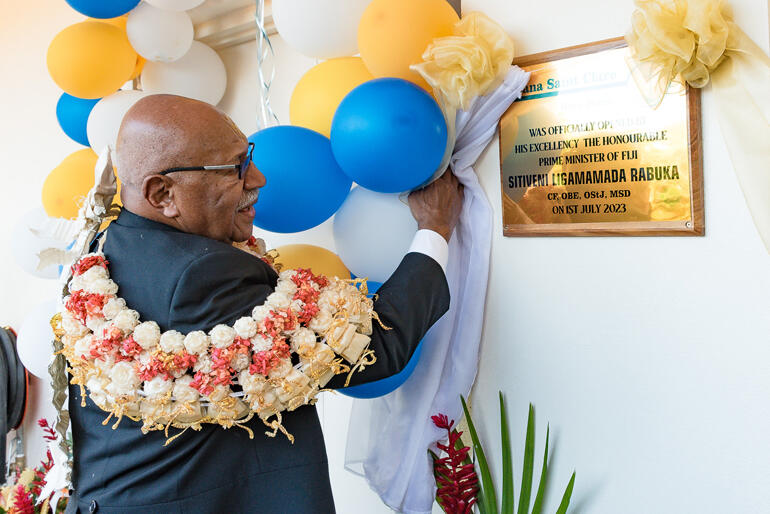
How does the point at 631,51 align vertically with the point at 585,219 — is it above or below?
above

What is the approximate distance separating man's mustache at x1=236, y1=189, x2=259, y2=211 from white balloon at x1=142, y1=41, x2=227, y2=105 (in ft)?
3.37

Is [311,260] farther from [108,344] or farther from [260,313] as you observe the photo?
[108,344]

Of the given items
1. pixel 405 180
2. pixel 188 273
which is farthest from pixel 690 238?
pixel 188 273

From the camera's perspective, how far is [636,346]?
1595 mm

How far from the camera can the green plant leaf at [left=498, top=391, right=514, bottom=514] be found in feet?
5.89

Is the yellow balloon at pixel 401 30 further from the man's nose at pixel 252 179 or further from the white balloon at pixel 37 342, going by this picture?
the white balloon at pixel 37 342

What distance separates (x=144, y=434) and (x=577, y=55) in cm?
129

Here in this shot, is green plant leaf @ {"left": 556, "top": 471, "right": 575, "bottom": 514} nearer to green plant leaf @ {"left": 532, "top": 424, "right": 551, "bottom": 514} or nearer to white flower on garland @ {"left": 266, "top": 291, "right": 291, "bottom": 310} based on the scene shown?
green plant leaf @ {"left": 532, "top": 424, "right": 551, "bottom": 514}

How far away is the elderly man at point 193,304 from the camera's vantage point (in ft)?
4.41

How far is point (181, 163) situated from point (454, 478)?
105 centimetres

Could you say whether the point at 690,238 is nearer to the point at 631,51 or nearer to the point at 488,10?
the point at 631,51

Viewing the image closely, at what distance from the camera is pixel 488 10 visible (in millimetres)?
1801

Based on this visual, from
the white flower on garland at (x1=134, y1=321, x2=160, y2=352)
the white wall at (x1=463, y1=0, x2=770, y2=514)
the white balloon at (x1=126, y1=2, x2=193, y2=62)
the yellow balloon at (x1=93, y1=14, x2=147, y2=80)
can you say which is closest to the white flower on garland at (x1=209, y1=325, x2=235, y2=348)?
the white flower on garland at (x1=134, y1=321, x2=160, y2=352)

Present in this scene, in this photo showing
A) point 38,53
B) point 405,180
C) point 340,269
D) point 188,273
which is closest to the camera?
point 188,273
